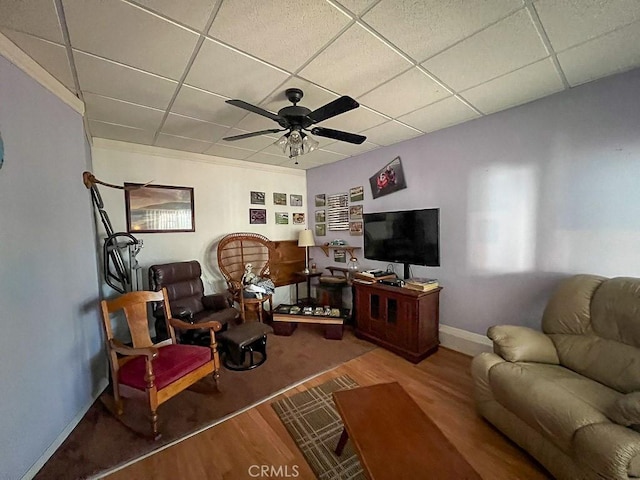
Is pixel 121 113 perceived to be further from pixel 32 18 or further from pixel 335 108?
pixel 335 108

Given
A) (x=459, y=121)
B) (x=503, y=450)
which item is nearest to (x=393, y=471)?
(x=503, y=450)

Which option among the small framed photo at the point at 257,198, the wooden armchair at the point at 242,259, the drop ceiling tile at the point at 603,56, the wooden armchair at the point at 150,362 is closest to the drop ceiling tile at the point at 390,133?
the drop ceiling tile at the point at 603,56

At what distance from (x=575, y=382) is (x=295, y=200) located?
413 centimetres

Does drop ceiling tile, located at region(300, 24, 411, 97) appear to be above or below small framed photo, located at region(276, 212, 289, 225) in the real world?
above

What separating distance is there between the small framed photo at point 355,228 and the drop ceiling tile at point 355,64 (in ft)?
7.08

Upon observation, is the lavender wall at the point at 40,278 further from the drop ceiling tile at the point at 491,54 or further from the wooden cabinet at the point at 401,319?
the wooden cabinet at the point at 401,319

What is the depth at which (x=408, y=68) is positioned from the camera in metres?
1.77

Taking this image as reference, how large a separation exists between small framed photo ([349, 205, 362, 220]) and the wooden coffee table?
2.70m

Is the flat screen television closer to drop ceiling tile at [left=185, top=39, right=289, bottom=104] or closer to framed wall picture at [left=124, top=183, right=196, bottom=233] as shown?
drop ceiling tile at [left=185, top=39, right=289, bottom=104]

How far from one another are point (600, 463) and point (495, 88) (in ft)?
7.98

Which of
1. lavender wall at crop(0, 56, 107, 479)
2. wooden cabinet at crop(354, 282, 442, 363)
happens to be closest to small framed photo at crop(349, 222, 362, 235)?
wooden cabinet at crop(354, 282, 442, 363)

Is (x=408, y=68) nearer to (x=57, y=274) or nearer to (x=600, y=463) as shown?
(x=600, y=463)

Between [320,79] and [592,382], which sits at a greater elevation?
[320,79]

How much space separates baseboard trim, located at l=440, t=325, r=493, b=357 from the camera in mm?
2662
